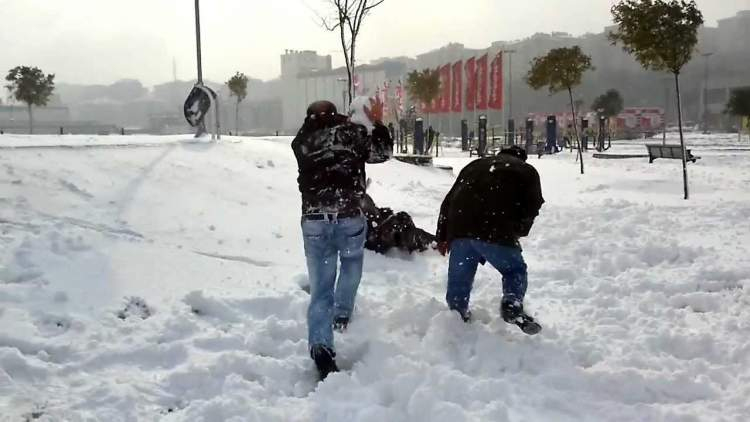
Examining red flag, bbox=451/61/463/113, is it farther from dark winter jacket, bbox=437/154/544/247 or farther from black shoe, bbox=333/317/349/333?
black shoe, bbox=333/317/349/333

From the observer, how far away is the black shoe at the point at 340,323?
435cm

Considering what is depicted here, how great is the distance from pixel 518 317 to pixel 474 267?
0.48 m

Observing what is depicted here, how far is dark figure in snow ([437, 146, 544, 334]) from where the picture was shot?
4.29 m

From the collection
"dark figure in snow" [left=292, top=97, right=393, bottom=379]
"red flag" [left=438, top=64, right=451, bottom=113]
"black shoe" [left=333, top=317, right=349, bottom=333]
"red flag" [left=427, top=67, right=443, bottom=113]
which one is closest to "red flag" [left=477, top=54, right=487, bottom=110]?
"red flag" [left=427, top=67, right=443, bottom=113]

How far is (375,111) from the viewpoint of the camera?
4062mm

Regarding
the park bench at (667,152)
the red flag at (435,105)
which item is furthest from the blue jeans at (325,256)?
the red flag at (435,105)

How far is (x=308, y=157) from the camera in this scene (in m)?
3.76

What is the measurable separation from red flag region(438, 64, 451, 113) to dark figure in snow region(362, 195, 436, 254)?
130 ft

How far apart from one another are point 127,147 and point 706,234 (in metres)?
8.17

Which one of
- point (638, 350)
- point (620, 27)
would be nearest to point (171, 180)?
point (638, 350)

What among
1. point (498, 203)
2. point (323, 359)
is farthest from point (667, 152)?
point (323, 359)

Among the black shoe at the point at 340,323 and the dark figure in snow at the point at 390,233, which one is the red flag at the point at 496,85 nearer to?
the dark figure in snow at the point at 390,233

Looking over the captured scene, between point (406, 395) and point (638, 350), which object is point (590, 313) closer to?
point (638, 350)

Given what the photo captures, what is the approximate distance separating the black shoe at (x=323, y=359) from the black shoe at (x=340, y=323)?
660mm
